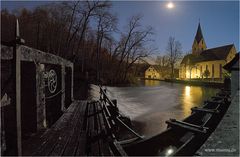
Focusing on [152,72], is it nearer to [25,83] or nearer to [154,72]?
[154,72]

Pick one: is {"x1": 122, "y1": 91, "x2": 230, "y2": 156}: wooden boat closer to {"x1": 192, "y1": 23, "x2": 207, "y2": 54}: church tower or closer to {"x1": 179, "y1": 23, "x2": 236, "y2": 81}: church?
{"x1": 179, "y1": 23, "x2": 236, "y2": 81}: church

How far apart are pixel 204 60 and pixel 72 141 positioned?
66.9 metres

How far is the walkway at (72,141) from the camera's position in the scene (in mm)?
3703

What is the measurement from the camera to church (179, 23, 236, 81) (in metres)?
56.6

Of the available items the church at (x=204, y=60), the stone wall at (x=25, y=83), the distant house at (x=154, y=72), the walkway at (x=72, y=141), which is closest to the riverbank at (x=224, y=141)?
the walkway at (x=72, y=141)

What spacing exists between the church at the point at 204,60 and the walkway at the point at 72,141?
4927cm

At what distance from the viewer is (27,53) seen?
408cm

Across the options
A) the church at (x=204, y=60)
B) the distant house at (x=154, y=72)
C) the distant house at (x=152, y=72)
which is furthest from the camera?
the distant house at (x=152, y=72)

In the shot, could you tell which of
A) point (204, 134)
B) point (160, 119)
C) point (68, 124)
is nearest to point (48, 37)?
point (160, 119)

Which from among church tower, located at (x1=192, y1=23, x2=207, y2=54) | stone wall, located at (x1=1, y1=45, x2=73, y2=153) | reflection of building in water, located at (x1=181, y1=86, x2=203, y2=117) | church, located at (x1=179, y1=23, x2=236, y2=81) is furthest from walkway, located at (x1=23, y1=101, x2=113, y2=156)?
church tower, located at (x1=192, y1=23, x2=207, y2=54)

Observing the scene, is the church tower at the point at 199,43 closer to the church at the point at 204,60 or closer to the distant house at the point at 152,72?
the church at the point at 204,60

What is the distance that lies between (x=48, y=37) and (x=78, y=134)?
24637 millimetres

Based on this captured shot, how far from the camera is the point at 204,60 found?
208 feet

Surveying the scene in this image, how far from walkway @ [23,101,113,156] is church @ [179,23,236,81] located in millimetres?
49273
